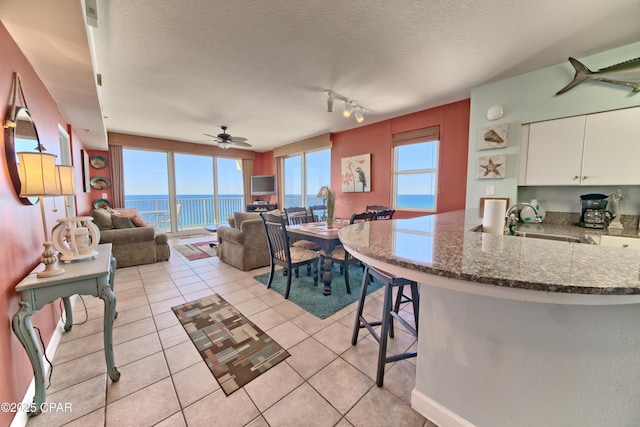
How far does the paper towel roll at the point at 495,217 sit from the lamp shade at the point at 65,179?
2.72 meters

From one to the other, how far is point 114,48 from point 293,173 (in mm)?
4620

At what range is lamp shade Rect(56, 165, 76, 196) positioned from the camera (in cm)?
147

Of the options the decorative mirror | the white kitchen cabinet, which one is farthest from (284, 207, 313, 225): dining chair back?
the white kitchen cabinet

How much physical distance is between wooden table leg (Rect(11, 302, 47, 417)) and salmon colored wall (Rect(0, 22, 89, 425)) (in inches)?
2.0

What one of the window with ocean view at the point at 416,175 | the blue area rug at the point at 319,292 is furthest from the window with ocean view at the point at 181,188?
the window with ocean view at the point at 416,175

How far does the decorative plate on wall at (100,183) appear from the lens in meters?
4.96

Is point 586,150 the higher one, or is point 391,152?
point 391,152

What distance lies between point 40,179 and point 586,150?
4210 millimetres

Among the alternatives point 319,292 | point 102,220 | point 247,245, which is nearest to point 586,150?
point 319,292

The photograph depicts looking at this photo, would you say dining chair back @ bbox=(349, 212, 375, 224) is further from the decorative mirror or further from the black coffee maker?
the decorative mirror

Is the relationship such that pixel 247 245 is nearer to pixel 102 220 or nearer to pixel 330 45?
pixel 102 220

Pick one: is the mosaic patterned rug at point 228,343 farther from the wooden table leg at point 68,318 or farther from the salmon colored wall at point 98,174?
the salmon colored wall at point 98,174

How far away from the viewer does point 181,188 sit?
19.8 feet

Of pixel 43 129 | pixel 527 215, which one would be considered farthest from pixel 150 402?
pixel 527 215
